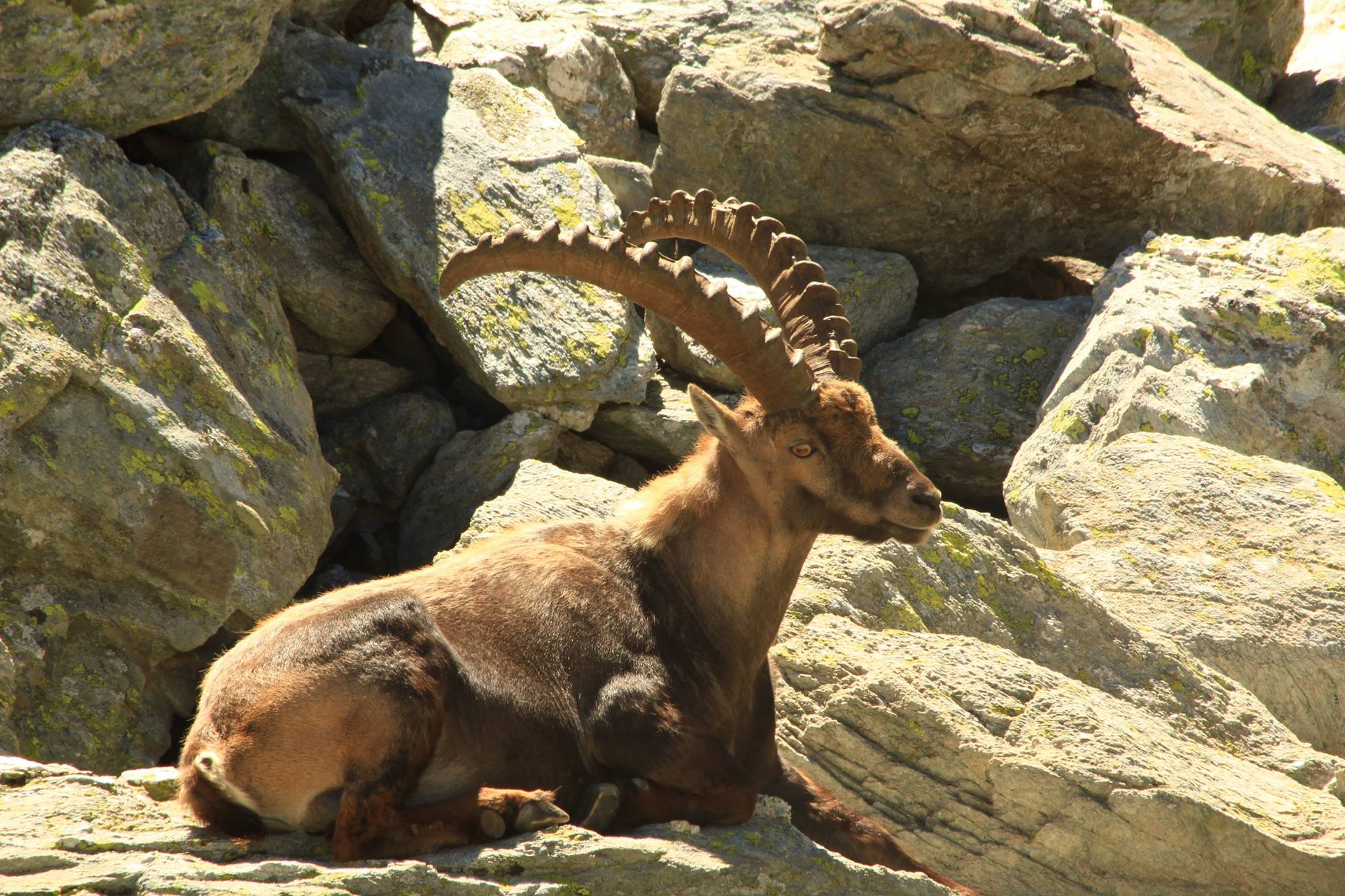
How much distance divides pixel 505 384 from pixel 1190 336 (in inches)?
237

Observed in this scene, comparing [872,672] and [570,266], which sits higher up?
[570,266]

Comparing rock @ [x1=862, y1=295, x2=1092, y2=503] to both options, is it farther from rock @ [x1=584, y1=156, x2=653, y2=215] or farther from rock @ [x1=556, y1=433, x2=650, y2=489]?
rock @ [x1=584, y1=156, x2=653, y2=215]

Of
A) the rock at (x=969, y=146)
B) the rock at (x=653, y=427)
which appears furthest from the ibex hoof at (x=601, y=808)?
the rock at (x=969, y=146)

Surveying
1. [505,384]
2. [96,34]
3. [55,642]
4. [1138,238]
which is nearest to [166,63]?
[96,34]

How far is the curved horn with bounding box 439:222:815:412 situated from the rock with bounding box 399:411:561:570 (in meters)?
3.54

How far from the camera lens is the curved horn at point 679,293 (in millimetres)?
6293

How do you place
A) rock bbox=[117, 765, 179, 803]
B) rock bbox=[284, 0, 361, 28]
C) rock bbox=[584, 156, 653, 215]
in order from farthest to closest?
1. rock bbox=[584, 156, 653, 215]
2. rock bbox=[284, 0, 361, 28]
3. rock bbox=[117, 765, 179, 803]

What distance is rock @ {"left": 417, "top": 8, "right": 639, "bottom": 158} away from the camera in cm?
1360

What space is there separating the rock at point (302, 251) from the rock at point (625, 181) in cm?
343

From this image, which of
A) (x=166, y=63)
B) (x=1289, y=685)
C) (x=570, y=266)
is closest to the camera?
(x=570, y=266)

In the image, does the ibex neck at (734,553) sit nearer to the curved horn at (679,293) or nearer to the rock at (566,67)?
the curved horn at (679,293)

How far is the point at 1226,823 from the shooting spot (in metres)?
6.57

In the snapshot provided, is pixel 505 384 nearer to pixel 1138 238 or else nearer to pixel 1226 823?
pixel 1226 823

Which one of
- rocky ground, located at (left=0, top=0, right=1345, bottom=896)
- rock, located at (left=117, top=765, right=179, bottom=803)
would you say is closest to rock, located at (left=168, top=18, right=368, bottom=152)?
rocky ground, located at (left=0, top=0, right=1345, bottom=896)
